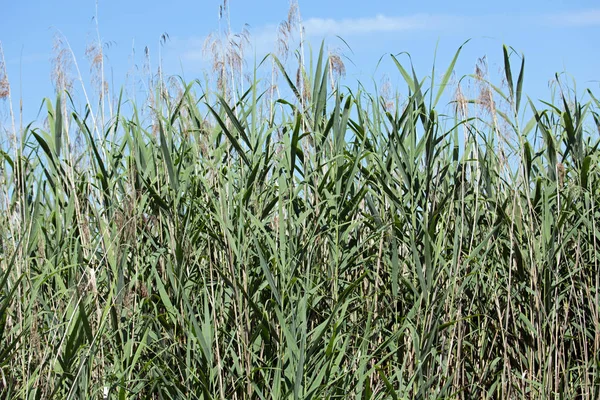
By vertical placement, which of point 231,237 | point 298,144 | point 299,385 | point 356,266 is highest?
point 298,144

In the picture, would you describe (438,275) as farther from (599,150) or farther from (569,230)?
(599,150)

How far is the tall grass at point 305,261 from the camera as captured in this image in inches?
94.5

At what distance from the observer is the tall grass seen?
240 cm

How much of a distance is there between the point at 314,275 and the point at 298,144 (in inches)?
22.0

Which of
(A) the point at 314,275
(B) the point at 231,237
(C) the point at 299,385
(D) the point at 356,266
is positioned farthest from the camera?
(D) the point at 356,266

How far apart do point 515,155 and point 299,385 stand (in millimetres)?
1371

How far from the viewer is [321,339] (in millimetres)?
2439

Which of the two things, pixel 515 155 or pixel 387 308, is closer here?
pixel 387 308

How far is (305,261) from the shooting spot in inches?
102

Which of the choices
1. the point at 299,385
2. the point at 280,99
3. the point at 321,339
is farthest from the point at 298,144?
the point at 299,385

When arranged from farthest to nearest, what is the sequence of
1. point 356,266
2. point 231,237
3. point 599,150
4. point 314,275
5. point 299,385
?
1. point 599,150
2. point 356,266
3. point 314,275
4. point 231,237
5. point 299,385

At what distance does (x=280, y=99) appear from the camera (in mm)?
3004

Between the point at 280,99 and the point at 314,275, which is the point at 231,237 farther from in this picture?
the point at 280,99

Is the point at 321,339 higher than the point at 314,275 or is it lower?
lower
